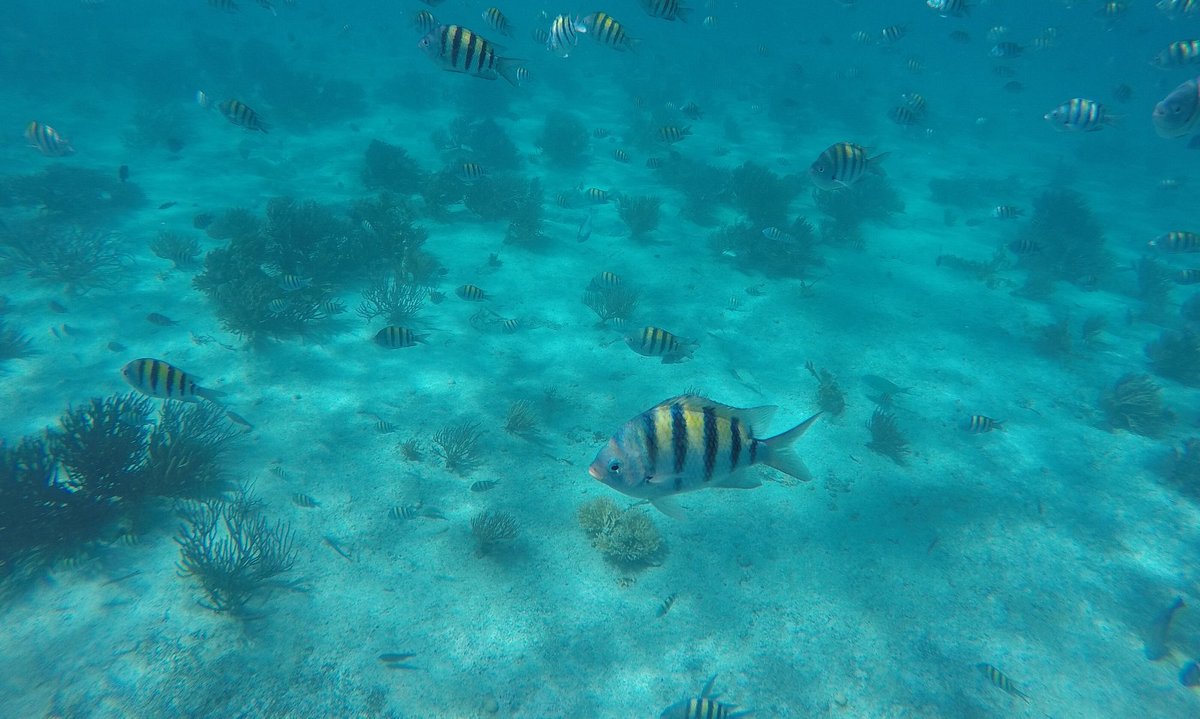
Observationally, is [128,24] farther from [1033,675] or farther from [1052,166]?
[1052,166]

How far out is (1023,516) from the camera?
740cm

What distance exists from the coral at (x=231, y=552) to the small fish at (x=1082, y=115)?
11910 mm

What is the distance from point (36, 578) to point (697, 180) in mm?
17419

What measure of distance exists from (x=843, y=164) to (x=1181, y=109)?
2898 millimetres

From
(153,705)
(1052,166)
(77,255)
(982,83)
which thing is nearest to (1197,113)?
(153,705)

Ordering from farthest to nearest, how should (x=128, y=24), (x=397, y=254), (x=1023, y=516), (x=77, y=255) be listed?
(x=128, y=24), (x=397, y=254), (x=77, y=255), (x=1023, y=516)

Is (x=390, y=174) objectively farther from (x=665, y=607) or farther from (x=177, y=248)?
(x=665, y=607)

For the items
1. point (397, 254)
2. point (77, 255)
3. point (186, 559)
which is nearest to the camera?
point (186, 559)

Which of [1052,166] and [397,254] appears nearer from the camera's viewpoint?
[397,254]

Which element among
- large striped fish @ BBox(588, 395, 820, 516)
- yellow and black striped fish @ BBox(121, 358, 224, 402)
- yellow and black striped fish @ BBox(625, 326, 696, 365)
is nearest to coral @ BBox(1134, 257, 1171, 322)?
yellow and black striped fish @ BBox(625, 326, 696, 365)

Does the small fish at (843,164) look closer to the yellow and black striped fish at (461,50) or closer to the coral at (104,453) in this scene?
the yellow and black striped fish at (461,50)

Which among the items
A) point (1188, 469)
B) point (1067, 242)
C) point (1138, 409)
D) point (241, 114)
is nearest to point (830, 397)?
point (1188, 469)

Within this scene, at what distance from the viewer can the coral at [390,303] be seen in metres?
9.63

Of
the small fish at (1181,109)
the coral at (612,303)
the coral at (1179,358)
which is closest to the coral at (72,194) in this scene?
the coral at (612,303)
